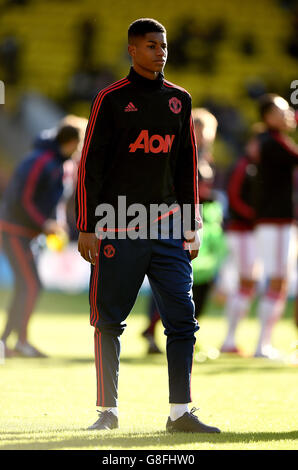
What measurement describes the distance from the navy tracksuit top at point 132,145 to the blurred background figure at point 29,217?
3.77 m

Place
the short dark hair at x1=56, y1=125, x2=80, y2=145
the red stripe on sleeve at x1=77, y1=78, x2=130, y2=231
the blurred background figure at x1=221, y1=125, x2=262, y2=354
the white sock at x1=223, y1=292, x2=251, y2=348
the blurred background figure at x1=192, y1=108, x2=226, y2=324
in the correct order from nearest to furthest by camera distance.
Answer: the red stripe on sleeve at x1=77, y1=78, x2=130, y2=231 → the blurred background figure at x1=192, y1=108, x2=226, y2=324 → the short dark hair at x1=56, y1=125, x2=80, y2=145 → the white sock at x1=223, y1=292, x2=251, y2=348 → the blurred background figure at x1=221, y1=125, x2=262, y2=354

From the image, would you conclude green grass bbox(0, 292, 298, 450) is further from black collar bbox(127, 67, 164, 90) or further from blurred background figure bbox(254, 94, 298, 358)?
black collar bbox(127, 67, 164, 90)

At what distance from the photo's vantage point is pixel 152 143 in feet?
13.7

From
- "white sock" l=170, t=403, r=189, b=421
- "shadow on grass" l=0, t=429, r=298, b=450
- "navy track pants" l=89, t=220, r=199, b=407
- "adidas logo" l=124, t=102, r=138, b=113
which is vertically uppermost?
"adidas logo" l=124, t=102, r=138, b=113

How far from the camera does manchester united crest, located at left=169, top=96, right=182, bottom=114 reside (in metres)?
4.23

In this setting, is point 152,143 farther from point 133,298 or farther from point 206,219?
point 206,219

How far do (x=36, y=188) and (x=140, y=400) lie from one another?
3092mm

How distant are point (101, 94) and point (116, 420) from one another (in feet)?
4.86

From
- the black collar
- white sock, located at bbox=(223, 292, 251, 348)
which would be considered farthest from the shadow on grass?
white sock, located at bbox=(223, 292, 251, 348)

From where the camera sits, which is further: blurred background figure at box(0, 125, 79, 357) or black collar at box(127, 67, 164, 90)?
blurred background figure at box(0, 125, 79, 357)

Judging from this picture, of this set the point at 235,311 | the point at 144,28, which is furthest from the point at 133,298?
the point at 235,311

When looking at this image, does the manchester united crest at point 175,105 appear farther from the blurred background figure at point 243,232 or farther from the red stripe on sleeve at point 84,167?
the blurred background figure at point 243,232

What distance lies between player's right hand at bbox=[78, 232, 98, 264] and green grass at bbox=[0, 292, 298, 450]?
795 millimetres

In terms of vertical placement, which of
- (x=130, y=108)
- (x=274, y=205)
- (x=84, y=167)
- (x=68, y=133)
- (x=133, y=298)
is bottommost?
(x=133, y=298)
